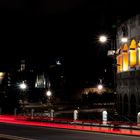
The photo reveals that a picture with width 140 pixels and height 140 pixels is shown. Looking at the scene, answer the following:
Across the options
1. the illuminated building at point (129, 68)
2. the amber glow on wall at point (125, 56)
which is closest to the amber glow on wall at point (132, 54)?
the illuminated building at point (129, 68)

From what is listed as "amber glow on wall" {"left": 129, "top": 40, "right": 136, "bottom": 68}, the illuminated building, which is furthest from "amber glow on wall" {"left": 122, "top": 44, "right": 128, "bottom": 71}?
"amber glow on wall" {"left": 129, "top": 40, "right": 136, "bottom": 68}

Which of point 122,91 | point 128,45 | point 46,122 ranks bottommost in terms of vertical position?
point 46,122

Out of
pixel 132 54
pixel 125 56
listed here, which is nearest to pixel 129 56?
pixel 132 54

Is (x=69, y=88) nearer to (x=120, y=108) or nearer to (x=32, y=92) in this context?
(x=32, y=92)

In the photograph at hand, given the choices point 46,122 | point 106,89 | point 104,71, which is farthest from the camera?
point 104,71

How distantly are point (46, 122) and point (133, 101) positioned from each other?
44.7 ft

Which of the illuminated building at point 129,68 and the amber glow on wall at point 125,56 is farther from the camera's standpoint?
the amber glow on wall at point 125,56

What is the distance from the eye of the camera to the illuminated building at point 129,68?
42938 mm

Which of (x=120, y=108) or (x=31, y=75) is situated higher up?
(x=31, y=75)

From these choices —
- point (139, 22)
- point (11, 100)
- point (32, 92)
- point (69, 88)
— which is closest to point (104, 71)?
point (69, 88)

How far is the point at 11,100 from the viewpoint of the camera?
53.5 m

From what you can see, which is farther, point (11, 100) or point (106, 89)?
point (106, 89)

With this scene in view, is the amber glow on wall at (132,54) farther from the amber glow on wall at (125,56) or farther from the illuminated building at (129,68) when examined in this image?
the amber glow on wall at (125,56)

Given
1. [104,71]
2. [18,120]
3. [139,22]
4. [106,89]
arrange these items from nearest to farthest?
[18,120]
[139,22]
[106,89]
[104,71]
